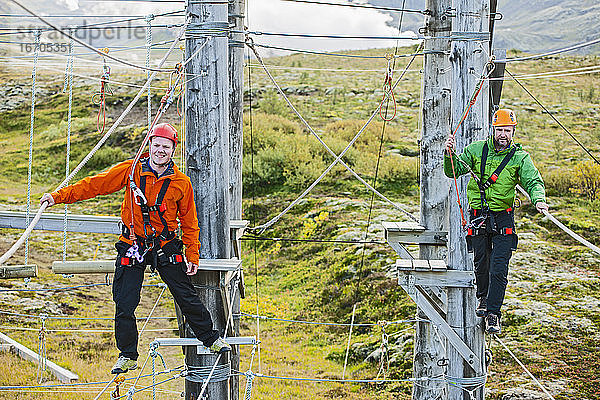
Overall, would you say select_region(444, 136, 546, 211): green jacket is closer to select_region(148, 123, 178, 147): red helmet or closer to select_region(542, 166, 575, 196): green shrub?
select_region(148, 123, 178, 147): red helmet

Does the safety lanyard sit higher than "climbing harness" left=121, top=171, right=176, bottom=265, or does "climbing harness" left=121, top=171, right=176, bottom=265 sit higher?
the safety lanyard

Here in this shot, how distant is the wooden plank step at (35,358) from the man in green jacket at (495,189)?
7.16 meters

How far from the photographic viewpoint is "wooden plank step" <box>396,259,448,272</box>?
181 inches

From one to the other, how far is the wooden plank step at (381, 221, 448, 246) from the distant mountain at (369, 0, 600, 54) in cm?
7141

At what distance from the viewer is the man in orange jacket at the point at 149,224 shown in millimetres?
3824

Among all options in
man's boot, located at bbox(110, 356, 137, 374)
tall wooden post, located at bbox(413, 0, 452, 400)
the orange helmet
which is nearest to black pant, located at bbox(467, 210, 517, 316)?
the orange helmet

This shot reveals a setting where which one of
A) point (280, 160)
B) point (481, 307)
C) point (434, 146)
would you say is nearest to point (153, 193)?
point (481, 307)

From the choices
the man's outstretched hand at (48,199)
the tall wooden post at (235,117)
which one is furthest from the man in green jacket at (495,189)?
the man's outstretched hand at (48,199)

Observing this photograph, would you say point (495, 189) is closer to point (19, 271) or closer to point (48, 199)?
point (48, 199)

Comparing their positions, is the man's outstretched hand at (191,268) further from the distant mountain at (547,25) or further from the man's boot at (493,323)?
the distant mountain at (547,25)

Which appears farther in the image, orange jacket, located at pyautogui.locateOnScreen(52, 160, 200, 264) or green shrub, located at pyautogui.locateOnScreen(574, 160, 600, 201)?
green shrub, located at pyautogui.locateOnScreen(574, 160, 600, 201)

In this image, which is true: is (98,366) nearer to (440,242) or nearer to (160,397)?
(160,397)

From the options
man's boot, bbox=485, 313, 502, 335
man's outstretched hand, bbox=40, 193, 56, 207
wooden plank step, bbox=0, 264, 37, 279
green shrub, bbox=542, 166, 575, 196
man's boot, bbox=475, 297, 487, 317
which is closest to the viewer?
man's outstretched hand, bbox=40, 193, 56, 207

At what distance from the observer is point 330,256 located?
13570 mm
